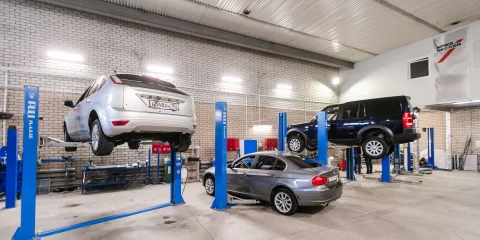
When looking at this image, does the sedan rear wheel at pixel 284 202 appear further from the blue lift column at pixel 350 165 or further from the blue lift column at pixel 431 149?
the blue lift column at pixel 431 149

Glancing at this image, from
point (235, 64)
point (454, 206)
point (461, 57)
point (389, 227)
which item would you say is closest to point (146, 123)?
point (389, 227)

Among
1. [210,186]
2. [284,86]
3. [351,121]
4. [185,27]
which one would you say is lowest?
[210,186]

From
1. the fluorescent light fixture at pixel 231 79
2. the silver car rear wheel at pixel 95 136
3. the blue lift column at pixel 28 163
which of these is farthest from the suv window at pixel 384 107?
the blue lift column at pixel 28 163

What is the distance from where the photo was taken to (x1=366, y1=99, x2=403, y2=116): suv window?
656 cm

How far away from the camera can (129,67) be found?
9.21 m

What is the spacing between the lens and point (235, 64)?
11.6 m

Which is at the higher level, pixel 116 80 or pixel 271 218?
pixel 116 80

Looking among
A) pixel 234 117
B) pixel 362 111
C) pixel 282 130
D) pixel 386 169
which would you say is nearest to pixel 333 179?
pixel 282 130

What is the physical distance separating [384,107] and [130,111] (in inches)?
254

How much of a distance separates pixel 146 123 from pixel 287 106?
10.2m

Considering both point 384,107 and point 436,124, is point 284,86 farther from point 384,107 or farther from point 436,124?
point 436,124

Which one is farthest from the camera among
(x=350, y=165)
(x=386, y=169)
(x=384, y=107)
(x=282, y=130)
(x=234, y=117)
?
(x=234, y=117)

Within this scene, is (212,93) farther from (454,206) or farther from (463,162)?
(463,162)

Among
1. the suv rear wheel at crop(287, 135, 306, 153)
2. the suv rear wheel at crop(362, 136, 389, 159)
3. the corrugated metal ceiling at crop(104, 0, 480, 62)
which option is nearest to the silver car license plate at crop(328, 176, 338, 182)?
the suv rear wheel at crop(362, 136, 389, 159)
